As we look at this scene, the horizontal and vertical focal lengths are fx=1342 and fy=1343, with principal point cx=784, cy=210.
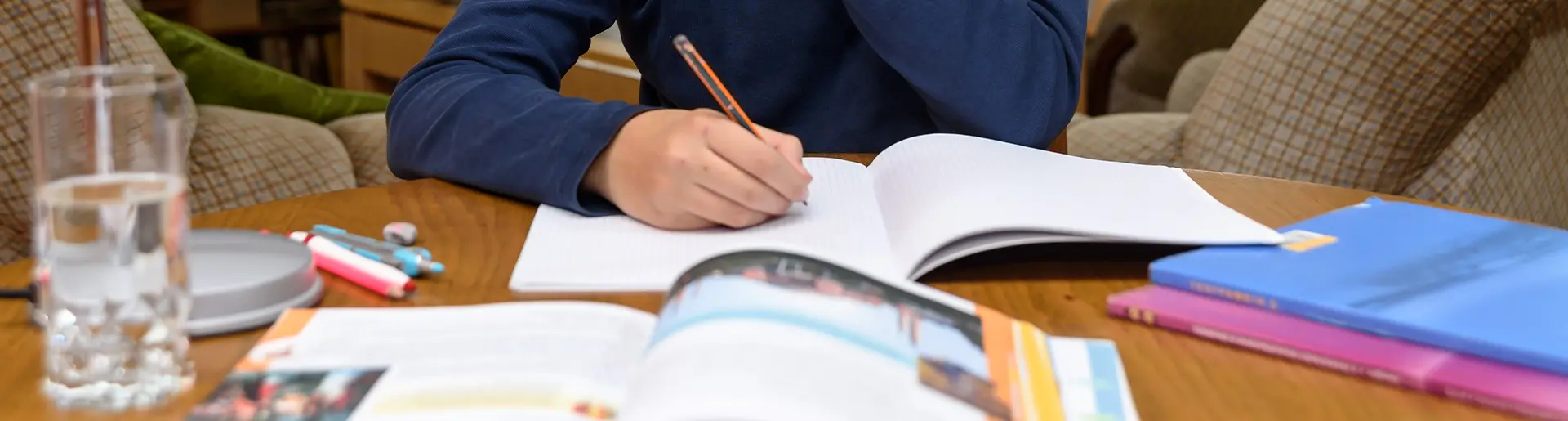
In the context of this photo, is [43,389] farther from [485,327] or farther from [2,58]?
[2,58]

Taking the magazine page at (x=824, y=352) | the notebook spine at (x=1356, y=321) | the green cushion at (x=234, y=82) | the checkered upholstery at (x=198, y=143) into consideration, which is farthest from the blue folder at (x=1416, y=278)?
the green cushion at (x=234, y=82)

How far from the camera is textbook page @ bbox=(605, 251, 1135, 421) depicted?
37 cm

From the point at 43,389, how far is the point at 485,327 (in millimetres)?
142

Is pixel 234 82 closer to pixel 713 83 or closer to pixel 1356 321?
pixel 713 83

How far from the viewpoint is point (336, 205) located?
0.71 m

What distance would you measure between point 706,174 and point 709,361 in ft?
0.82

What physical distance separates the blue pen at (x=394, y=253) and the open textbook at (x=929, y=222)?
4 cm

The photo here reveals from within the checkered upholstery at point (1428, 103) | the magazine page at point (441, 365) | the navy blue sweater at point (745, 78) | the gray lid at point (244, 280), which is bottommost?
the checkered upholstery at point (1428, 103)

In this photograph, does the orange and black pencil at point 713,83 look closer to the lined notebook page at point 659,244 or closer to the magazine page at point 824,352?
the lined notebook page at point 659,244

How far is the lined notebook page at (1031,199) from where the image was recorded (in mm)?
570

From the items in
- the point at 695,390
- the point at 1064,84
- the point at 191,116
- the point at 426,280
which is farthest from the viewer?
the point at 191,116

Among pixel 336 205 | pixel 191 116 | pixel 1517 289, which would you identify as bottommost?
pixel 191 116

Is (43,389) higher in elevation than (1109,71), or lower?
higher

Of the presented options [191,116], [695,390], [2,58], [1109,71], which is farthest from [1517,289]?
[1109,71]
